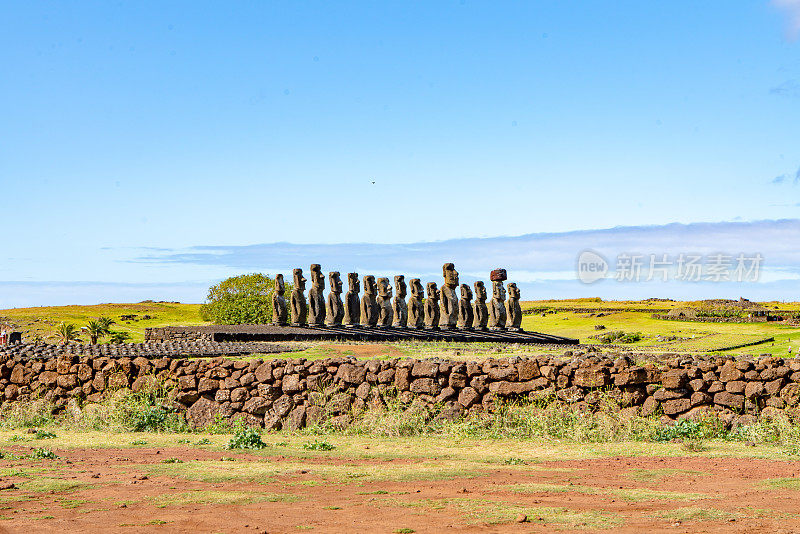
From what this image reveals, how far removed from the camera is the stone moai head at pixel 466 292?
45.3 metres

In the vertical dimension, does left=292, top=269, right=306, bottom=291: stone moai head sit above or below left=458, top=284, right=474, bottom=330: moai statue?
above

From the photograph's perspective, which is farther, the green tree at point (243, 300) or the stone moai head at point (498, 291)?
the green tree at point (243, 300)

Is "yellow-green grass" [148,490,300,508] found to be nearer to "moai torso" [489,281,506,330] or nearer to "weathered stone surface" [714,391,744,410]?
"weathered stone surface" [714,391,744,410]

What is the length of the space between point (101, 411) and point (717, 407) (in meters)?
10.4

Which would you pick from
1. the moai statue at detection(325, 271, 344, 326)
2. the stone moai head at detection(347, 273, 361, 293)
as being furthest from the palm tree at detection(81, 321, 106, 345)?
the stone moai head at detection(347, 273, 361, 293)

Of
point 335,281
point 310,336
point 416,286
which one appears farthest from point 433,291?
point 310,336

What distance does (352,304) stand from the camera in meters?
44.0

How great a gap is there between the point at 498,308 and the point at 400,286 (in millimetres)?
5063

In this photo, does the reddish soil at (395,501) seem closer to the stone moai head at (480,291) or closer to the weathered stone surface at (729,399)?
the weathered stone surface at (729,399)

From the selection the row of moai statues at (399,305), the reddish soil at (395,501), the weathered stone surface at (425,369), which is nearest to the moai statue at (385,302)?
the row of moai statues at (399,305)

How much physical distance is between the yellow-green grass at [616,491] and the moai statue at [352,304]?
33.9 meters

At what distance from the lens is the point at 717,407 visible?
13.7 m

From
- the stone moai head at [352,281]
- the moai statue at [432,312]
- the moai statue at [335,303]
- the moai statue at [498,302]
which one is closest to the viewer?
the moai statue at [335,303]

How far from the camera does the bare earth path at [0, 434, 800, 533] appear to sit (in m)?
7.38
